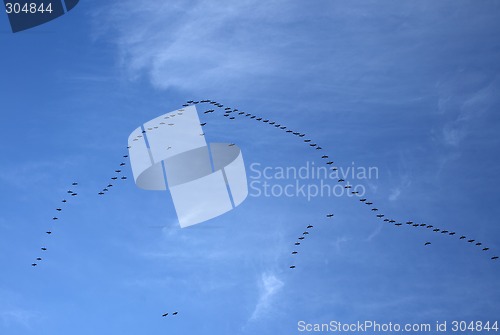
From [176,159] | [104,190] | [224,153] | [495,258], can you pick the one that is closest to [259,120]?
[224,153]

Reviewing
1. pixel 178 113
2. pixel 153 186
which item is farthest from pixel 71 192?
pixel 178 113

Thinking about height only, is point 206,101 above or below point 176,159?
above

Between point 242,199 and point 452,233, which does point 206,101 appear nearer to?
point 242,199

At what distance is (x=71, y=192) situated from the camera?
5128 inches

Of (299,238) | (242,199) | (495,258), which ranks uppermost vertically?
(242,199)

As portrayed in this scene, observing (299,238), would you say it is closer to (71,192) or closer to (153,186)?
(153,186)

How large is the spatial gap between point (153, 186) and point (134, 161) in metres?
6.12

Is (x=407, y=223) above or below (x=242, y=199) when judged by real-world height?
below

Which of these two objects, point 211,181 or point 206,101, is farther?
point 211,181

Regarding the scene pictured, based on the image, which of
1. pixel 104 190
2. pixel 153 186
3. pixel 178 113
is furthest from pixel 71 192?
pixel 178 113

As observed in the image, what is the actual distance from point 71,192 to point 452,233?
73.5 metres

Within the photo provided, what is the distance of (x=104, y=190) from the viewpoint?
128 m

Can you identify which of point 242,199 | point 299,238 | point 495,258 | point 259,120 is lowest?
point 495,258

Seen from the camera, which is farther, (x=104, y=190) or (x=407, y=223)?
(x=407, y=223)
